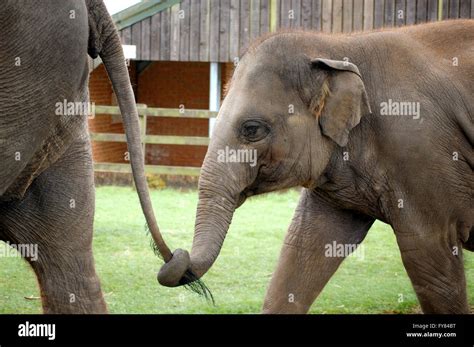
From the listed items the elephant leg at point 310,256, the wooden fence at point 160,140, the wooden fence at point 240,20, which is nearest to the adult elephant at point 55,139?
the elephant leg at point 310,256

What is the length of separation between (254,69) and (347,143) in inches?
30.3

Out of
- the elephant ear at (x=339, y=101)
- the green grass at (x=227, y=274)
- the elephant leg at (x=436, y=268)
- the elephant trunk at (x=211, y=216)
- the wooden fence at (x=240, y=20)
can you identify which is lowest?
the green grass at (x=227, y=274)

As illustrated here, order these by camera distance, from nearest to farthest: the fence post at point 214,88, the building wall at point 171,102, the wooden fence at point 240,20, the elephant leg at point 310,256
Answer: the elephant leg at point 310,256 < the wooden fence at point 240,20 < the fence post at point 214,88 < the building wall at point 171,102

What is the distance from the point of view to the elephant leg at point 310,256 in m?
7.20

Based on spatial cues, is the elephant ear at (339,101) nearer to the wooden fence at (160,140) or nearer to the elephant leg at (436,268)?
the elephant leg at (436,268)

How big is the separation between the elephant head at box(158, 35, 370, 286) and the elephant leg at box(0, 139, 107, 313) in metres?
0.95

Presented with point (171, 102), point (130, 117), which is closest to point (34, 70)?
point (130, 117)

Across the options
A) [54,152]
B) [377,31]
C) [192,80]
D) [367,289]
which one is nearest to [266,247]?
[367,289]

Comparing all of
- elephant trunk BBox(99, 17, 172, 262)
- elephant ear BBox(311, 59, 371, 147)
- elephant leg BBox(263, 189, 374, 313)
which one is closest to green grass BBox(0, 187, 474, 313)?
elephant leg BBox(263, 189, 374, 313)

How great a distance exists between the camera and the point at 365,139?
22.9 ft

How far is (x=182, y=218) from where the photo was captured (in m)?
14.2

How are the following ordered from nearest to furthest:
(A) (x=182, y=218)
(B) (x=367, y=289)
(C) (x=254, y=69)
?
(C) (x=254, y=69)
(B) (x=367, y=289)
(A) (x=182, y=218)

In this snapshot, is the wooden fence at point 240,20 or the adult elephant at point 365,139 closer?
Result: the adult elephant at point 365,139

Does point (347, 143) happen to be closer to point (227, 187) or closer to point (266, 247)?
point (227, 187)
